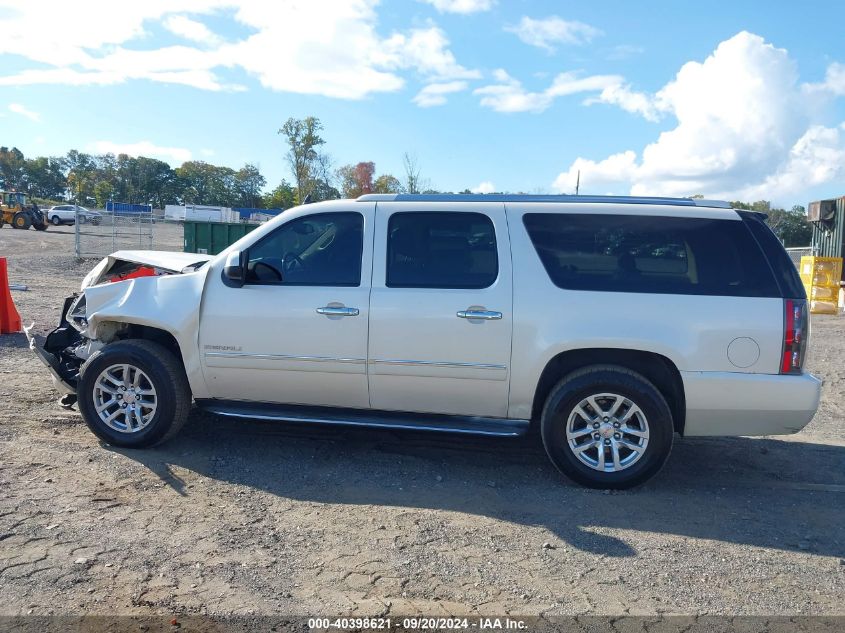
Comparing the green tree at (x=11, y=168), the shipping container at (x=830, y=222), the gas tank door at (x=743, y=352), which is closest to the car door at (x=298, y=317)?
the gas tank door at (x=743, y=352)

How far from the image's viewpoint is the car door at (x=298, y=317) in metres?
5.13

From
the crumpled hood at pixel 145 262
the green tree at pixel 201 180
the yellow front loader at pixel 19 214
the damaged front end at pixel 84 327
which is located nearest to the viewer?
the damaged front end at pixel 84 327

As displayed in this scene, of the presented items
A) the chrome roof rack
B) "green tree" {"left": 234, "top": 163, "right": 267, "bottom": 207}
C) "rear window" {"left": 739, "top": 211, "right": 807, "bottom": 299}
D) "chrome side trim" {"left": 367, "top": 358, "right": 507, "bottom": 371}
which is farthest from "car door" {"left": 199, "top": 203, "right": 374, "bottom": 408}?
"green tree" {"left": 234, "top": 163, "right": 267, "bottom": 207}

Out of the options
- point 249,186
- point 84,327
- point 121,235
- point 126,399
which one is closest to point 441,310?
point 126,399

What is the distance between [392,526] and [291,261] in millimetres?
2150

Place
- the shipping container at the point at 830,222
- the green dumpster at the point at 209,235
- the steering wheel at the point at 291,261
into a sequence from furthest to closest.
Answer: the green dumpster at the point at 209,235 → the shipping container at the point at 830,222 → the steering wheel at the point at 291,261

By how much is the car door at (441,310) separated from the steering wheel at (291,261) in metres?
0.60

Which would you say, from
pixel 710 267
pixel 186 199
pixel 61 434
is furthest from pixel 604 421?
pixel 186 199

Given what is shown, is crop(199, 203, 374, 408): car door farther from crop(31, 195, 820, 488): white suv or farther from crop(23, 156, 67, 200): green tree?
crop(23, 156, 67, 200): green tree

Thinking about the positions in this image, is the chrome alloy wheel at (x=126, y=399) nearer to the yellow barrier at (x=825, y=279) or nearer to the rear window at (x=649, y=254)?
the rear window at (x=649, y=254)

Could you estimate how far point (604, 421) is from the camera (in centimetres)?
489

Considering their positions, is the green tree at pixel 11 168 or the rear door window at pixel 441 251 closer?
the rear door window at pixel 441 251

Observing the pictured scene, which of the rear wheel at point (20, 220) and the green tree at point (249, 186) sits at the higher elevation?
the green tree at point (249, 186)

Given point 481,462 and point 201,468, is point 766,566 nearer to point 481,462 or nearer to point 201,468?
point 481,462
